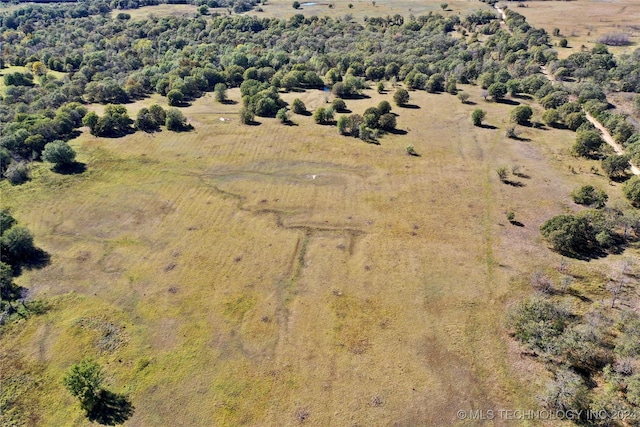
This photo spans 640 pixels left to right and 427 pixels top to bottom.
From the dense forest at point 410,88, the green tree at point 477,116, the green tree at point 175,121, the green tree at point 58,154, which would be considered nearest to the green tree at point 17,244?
the dense forest at point 410,88

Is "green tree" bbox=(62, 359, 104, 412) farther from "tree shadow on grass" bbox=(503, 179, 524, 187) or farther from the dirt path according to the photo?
the dirt path

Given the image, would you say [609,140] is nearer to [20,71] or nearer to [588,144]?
[588,144]

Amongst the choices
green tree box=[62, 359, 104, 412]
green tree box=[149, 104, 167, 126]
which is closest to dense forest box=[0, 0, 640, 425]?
green tree box=[149, 104, 167, 126]

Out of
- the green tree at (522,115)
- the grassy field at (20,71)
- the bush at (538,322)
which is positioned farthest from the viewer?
the grassy field at (20,71)

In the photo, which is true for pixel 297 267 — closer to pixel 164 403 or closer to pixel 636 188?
pixel 164 403

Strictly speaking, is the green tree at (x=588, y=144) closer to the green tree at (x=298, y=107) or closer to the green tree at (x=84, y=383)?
the green tree at (x=298, y=107)

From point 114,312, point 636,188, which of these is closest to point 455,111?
point 636,188

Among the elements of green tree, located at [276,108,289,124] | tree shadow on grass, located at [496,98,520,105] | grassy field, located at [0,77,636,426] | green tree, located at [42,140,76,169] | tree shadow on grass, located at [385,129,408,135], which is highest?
tree shadow on grass, located at [496,98,520,105]
